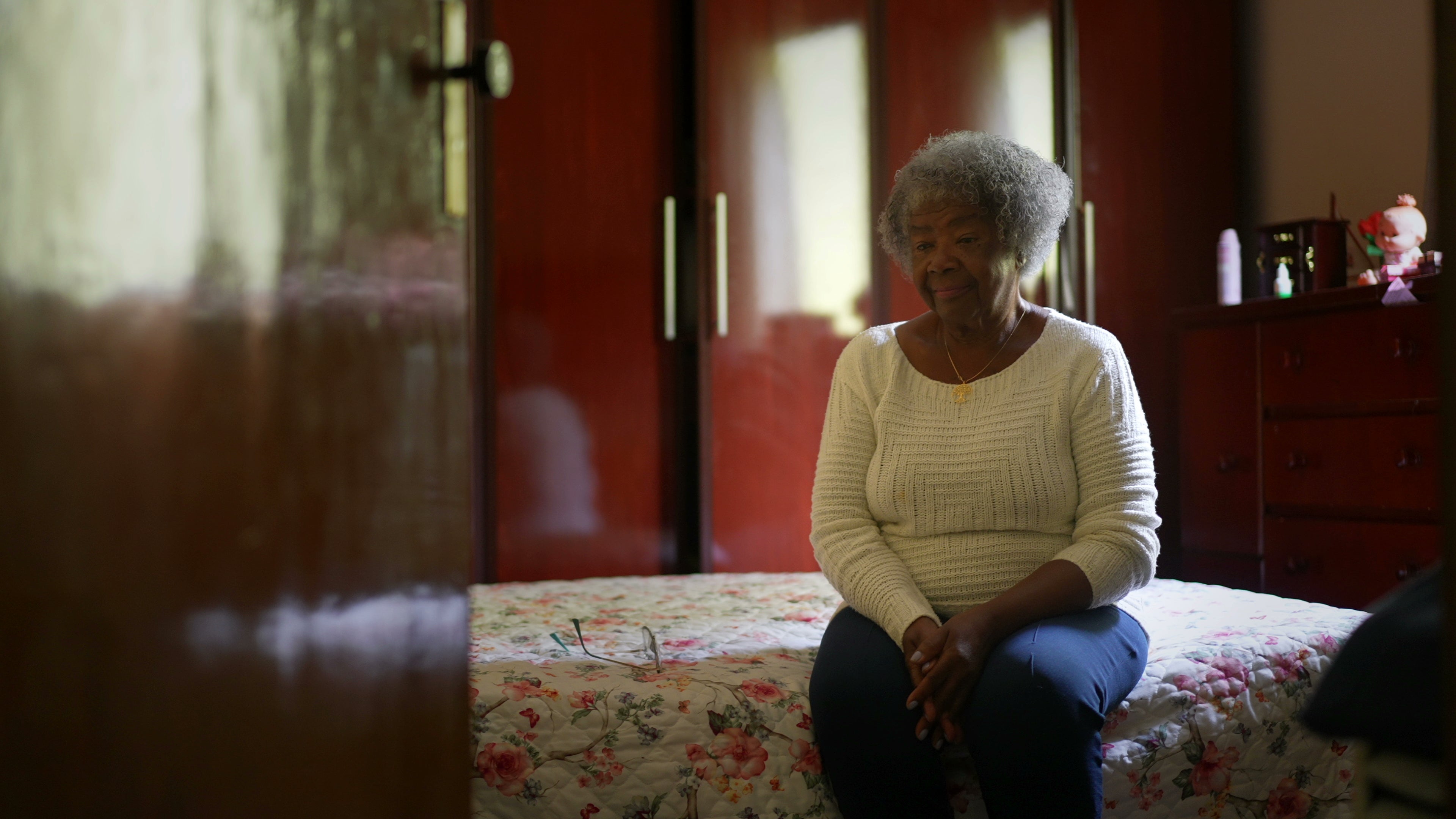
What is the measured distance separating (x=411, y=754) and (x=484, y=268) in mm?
2217

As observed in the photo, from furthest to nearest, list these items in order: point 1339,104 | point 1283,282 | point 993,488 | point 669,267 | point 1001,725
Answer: point 669,267, point 1339,104, point 1283,282, point 993,488, point 1001,725

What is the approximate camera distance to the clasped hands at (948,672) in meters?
1.22

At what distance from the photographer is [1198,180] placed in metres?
3.12

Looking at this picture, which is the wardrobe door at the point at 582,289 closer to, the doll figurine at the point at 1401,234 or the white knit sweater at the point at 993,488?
the white knit sweater at the point at 993,488

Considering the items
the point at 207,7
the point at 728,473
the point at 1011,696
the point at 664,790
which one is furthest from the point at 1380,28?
the point at 207,7

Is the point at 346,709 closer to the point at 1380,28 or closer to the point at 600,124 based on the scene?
the point at 600,124

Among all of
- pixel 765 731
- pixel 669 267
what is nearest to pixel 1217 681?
pixel 765 731

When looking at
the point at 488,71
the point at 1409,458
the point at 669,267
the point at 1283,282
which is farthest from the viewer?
the point at 669,267

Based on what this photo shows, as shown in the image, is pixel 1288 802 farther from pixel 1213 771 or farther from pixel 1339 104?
pixel 1339 104

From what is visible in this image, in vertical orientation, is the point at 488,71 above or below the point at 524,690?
above

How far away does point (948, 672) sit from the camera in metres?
1.22

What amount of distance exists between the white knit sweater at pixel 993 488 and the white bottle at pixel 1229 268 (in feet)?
4.89

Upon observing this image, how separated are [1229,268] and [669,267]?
4.78ft

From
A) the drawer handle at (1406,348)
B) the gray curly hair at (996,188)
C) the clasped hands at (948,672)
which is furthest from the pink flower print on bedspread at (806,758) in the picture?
the drawer handle at (1406,348)
